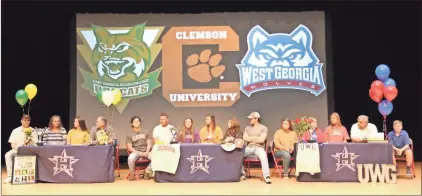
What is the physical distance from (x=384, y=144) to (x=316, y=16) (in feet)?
8.08

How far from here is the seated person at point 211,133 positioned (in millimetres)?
5832

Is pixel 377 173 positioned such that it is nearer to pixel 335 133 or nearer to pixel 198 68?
pixel 335 133

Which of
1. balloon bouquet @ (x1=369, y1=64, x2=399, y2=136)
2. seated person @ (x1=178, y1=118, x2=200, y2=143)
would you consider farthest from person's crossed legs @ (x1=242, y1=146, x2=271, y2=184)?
balloon bouquet @ (x1=369, y1=64, x2=399, y2=136)

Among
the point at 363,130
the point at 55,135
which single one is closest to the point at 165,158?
the point at 55,135

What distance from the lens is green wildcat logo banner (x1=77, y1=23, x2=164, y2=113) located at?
23.1 feet

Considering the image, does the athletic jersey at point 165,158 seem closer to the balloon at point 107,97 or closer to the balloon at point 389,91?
the balloon at point 107,97

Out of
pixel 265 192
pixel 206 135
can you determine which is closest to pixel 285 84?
A: pixel 206 135

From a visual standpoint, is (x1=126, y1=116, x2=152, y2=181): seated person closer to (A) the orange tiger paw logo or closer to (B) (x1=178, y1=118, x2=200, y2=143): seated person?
(B) (x1=178, y1=118, x2=200, y2=143): seated person

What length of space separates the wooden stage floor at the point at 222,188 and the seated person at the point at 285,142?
0.35 m

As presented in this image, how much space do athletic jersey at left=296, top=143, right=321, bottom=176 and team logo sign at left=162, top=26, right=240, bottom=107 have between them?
1.83 m

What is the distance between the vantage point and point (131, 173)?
18.6 ft

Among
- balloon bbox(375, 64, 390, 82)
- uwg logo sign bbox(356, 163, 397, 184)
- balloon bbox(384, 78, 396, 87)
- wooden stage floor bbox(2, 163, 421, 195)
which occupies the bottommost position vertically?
wooden stage floor bbox(2, 163, 421, 195)

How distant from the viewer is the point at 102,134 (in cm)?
548

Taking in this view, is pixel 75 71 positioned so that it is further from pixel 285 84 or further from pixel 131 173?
pixel 285 84
